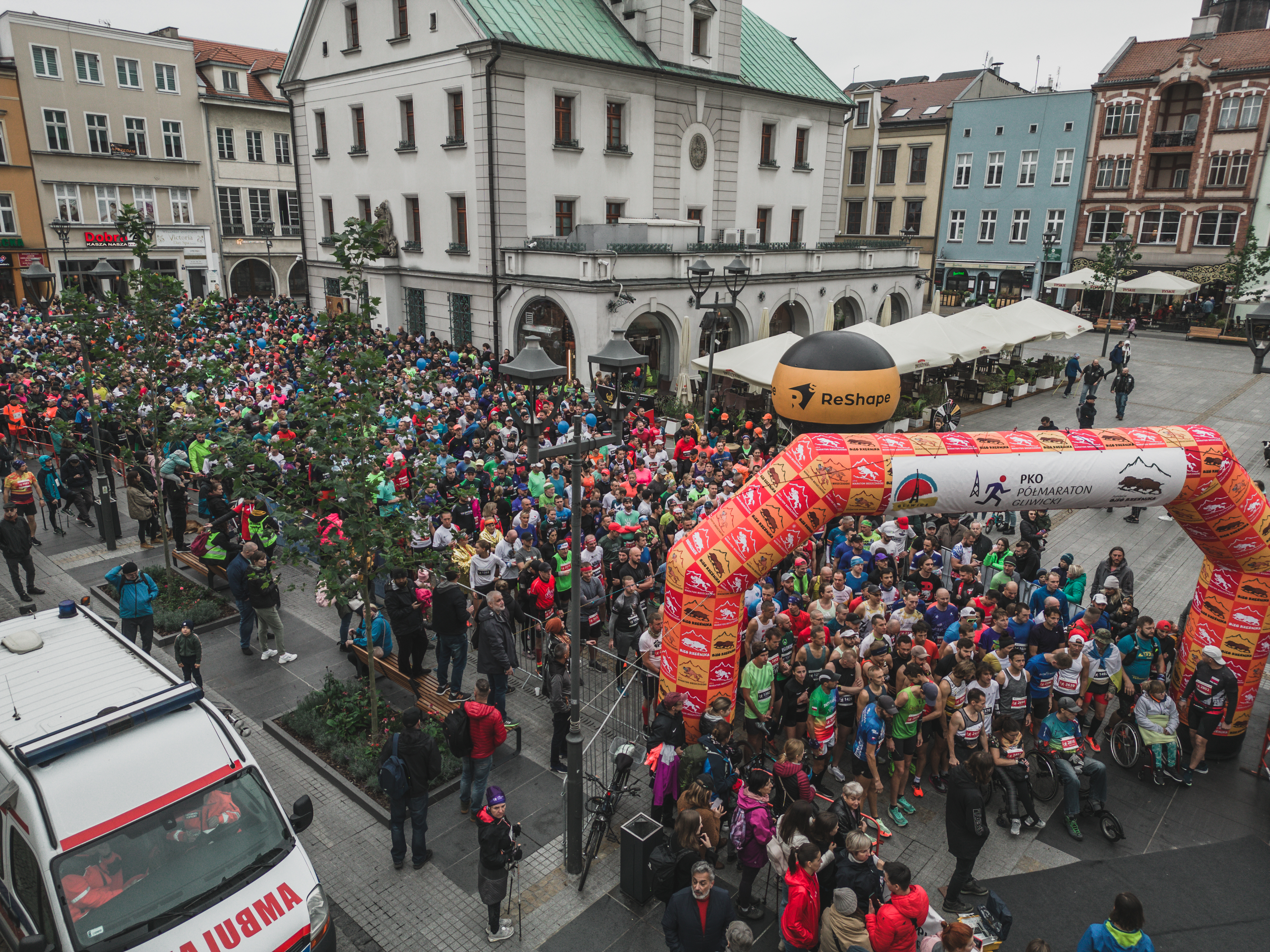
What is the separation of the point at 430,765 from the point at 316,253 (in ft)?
116

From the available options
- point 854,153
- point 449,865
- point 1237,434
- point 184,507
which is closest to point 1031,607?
point 449,865

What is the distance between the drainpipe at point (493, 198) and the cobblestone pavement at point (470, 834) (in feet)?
49.3

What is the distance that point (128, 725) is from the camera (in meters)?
6.60

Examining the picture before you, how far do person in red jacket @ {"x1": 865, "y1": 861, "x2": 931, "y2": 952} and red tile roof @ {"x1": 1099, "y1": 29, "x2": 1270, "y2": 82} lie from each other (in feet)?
173

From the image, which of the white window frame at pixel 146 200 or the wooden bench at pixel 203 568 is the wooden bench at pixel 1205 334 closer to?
the wooden bench at pixel 203 568

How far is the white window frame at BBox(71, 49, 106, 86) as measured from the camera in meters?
42.0

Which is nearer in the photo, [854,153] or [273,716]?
[273,716]

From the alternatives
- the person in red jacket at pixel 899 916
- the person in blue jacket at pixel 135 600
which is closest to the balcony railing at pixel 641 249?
the person in blue jacket at pixel 135 600

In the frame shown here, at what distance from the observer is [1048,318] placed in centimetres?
2775

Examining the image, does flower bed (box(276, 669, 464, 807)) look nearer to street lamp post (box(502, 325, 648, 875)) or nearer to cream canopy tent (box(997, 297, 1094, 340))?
street lamp post (box(502, 325, 648, 875))

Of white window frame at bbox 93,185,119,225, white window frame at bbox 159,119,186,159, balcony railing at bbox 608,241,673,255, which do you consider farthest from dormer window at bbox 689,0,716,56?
white window frame at bbox 93,185,119,225

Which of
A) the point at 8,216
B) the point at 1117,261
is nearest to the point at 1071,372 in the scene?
the point at 1117,261

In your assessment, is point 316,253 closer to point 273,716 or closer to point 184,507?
point 184,507

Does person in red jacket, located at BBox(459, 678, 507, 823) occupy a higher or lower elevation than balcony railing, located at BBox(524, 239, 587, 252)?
lower
